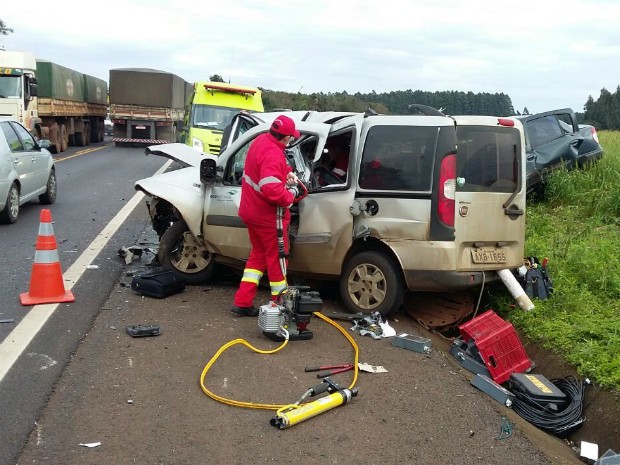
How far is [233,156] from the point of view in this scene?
7.35 meters

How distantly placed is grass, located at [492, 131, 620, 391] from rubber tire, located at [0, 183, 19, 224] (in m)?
7.37

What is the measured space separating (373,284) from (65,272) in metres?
3.58

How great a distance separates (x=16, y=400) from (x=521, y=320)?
4.51m

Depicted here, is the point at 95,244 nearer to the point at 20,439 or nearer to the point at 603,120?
the point at 20,439

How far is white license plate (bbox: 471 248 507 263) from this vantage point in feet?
21.0

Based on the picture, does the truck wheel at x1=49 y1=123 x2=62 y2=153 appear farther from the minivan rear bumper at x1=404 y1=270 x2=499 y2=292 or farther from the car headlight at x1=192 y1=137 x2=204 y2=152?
the minivan rear bumper at x1=404 y1=270 x2=499 y2=292

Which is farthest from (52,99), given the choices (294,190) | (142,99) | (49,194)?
(294,190)

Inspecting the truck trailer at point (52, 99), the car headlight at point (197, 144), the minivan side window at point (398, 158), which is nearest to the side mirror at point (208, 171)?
the minivan side window at point (398, 158)

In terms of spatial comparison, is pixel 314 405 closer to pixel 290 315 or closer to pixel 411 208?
pixel 290 315

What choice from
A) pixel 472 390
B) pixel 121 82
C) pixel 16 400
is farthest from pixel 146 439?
pixel 121 82

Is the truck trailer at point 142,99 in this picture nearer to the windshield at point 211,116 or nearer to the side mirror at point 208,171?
the windshield at point 211,116

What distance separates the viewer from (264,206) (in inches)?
247

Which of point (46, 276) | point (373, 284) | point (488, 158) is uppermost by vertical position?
point (488, 158)

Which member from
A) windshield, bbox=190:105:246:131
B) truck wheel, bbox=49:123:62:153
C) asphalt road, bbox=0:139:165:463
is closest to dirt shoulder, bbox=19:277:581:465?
asphalt road, bbox=0:139:165:463
